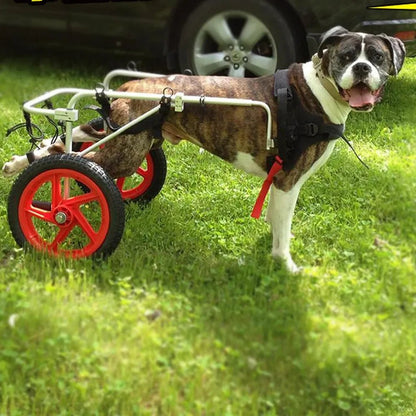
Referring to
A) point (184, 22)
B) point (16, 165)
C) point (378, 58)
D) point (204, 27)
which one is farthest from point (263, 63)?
point (16, 165)

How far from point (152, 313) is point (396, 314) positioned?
1350 mm

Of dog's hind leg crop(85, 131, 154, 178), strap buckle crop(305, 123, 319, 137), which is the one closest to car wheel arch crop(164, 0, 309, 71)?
strap buckle crop(305, 123, 319, 137)

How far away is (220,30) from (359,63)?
2586 millimetres

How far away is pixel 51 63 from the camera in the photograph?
632cm

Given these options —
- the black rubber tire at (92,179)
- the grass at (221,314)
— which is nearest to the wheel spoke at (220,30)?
the grass at (221,314)

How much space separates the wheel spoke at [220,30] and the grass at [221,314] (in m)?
1.67

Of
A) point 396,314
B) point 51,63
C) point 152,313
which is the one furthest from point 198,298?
point 51,63

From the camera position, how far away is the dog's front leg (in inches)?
137

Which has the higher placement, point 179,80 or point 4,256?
point 179,80

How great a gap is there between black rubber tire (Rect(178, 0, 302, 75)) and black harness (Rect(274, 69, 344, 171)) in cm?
214

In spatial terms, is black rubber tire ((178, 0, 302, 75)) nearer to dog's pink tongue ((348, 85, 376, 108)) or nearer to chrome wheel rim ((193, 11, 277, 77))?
chrome wheel rim ((193, 11, 277, 77))

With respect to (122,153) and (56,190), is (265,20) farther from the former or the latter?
(56,190)

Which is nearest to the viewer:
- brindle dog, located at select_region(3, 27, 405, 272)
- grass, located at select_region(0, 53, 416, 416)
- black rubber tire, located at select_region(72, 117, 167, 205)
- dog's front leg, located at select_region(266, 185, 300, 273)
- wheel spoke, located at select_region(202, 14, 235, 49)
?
grass, located at select_region(0, 53, 416, 416)

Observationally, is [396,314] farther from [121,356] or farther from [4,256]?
[4,256]
